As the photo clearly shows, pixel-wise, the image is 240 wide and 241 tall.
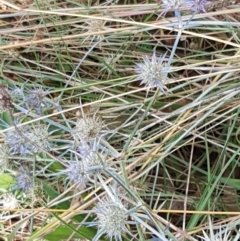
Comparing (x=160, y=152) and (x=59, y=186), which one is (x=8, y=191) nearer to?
(x=59, y=186)

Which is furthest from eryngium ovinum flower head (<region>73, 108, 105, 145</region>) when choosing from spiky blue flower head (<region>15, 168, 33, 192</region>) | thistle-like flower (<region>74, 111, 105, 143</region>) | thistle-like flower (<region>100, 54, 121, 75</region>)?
thistle-like flower (<region>100, 54, 121, 75</region>)

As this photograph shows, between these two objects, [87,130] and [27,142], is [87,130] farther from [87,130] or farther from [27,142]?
[27,142]

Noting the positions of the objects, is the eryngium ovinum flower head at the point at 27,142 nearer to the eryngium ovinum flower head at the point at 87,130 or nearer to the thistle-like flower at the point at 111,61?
the eryngium ovinum flower head at the point at 87,130

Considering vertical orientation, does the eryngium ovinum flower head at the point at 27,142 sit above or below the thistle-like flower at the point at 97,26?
below

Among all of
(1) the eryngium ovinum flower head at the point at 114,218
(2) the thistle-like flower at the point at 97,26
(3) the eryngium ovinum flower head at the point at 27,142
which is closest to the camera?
(1) the eryngium ovinum flower head at the point at 114,218

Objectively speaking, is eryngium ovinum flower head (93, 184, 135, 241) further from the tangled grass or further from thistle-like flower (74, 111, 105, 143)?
thistle-like flower (74, 111, 105, 143)

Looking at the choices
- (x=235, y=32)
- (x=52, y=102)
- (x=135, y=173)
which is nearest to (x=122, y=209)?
(x=135, y=173)

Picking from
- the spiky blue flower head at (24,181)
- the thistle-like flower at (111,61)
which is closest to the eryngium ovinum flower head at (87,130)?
the spiky blue flower head at (24,181)

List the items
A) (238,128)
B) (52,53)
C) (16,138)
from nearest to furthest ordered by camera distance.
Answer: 1. (16,138)
2. (238,128)
3. (52,53)

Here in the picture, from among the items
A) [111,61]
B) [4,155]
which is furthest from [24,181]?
[111,61]
